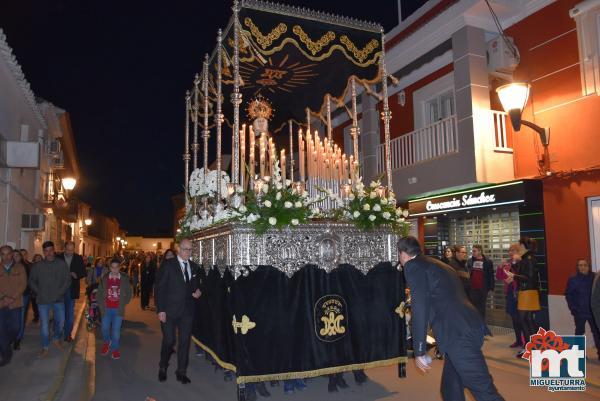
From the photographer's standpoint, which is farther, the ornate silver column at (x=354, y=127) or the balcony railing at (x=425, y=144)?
the balcony railing at (x=425, y=144)

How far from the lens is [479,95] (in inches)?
441

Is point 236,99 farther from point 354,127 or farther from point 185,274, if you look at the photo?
point 185,274

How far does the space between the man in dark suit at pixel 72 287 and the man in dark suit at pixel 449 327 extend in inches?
305

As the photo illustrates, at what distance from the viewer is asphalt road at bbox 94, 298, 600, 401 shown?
6125 millimetres

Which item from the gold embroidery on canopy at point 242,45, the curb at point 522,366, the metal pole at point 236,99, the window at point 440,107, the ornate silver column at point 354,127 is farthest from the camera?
the window at point 440,107

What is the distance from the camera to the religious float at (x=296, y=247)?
594 centimetres

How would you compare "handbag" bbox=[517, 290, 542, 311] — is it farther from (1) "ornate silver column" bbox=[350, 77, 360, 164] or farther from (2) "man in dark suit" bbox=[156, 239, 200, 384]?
(2) "man in dark suit" bbox=[156, 239, 200, 384]

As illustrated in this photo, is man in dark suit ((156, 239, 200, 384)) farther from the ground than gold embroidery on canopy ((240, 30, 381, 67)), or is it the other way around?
gold embroidery on canopy ((240, 30, 381, 67))

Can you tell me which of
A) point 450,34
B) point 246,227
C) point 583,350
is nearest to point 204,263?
point 246,227

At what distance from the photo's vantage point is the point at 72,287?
10.3 m

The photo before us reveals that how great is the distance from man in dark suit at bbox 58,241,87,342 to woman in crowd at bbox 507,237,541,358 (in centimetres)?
840

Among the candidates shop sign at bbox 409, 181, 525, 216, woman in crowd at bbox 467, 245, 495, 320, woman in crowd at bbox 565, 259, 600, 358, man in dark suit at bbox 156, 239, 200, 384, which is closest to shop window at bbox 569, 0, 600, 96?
shop sign at bbox 409, 181, 525, 216

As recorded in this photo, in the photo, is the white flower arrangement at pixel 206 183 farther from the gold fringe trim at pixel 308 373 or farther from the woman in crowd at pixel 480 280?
the woman in crowd at pixel 480 280

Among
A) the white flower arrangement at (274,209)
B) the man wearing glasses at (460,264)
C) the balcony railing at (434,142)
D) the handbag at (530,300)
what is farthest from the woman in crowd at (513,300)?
the white flower arrangement at (274,209)
